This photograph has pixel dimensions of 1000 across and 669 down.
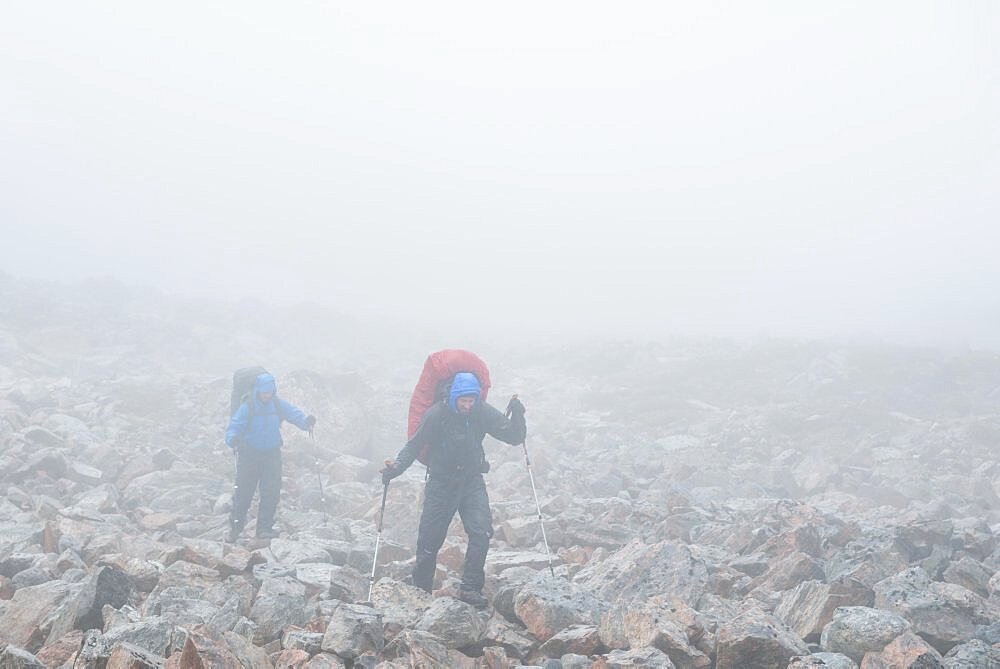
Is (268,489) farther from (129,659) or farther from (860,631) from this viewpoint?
(860,631)

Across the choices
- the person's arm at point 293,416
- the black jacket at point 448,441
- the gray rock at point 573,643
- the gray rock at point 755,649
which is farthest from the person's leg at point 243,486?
the gray rock at point 755,649

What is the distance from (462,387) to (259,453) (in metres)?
6.04

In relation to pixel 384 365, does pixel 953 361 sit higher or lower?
higher

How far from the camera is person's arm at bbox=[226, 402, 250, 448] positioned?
1138 cm

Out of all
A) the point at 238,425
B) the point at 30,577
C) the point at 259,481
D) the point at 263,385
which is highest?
the point at 263,385

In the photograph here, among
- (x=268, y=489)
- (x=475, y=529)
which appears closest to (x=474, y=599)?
(x=475, y=529)

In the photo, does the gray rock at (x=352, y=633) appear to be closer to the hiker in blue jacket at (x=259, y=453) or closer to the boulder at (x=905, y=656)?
the boulder at (x=905, y=656)

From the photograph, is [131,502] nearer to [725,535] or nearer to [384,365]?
[725,535]

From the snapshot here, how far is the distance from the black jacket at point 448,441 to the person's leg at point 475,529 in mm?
272

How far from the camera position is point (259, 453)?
38.9 feet

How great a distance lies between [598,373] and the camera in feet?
139

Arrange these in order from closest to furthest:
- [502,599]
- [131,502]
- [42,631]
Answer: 1. [42,631]
2. [502,599]
3. [131,502]

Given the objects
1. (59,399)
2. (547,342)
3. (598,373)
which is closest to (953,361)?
(598,373)

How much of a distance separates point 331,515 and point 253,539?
2.63 meters
